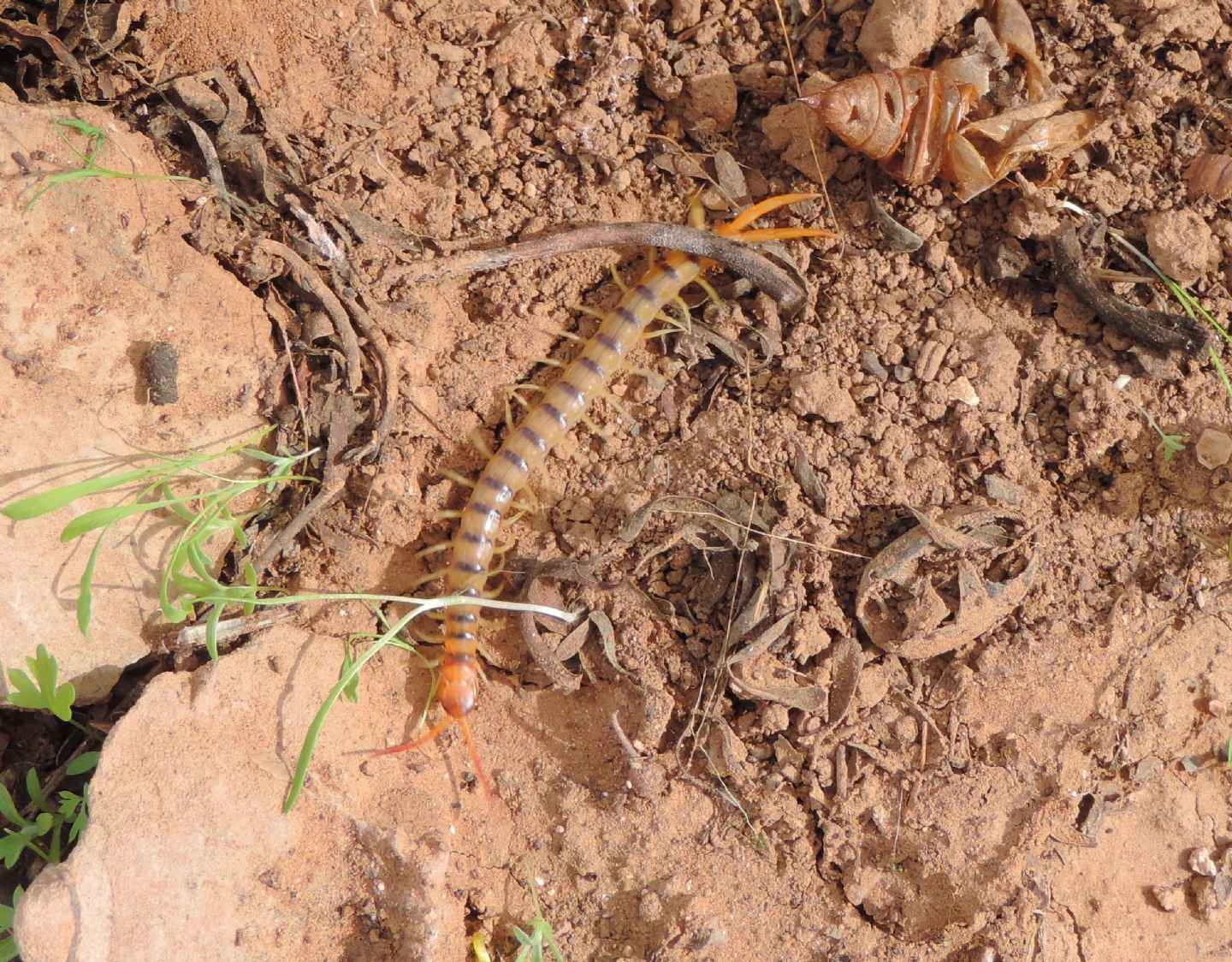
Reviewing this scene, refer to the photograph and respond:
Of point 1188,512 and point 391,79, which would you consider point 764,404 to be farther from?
point 391,79

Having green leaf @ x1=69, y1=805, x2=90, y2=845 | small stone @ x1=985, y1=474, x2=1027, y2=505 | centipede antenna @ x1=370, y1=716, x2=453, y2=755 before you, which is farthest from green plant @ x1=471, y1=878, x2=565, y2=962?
small stone @ x1=985, y1=474, x2=1027, y2=505

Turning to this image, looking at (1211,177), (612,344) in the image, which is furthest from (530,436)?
(1211,177)

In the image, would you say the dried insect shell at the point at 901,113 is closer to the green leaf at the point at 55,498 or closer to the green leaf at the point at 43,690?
the green leaf at the point at 55,498

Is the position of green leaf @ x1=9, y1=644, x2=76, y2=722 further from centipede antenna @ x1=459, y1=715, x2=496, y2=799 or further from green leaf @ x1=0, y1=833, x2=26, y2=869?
centipede antenna @ x1=459, y1=715, x2=496, y2=799

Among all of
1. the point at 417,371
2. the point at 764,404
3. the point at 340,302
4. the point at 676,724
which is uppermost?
the point at 340,302

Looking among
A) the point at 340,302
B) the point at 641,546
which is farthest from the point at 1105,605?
the point at 340,302

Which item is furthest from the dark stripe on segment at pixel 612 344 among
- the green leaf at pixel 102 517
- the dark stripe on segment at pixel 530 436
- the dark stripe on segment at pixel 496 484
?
the green leaf at pixel 102 517
